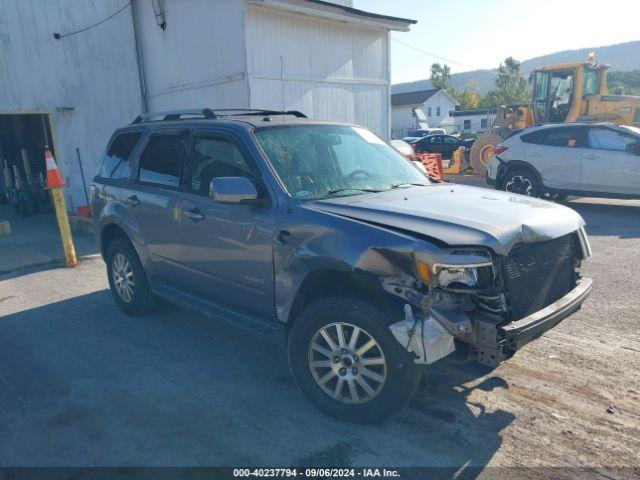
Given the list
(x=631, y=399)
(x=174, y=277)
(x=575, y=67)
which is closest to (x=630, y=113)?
(x=575, y=67)

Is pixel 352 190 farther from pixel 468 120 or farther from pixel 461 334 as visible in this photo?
pixel 468 120

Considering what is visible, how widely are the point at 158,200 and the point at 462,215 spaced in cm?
278

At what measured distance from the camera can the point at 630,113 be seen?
1438 cm

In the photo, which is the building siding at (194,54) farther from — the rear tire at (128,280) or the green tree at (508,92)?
the green tree at (508,92)

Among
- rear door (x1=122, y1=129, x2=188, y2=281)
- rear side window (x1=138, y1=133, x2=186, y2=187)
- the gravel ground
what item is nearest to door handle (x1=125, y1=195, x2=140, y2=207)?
rear door (x1=122, y1=129, x2=188, y2=281)

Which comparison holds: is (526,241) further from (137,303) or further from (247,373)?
(137,303)

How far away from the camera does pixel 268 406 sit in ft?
11.9

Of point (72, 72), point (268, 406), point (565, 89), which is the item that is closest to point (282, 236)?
point (268, 406)

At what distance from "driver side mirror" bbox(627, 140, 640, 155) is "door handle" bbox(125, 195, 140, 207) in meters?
9.40

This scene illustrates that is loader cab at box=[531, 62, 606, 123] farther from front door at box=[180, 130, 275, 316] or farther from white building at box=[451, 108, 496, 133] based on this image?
white building at box=[451, 108, 496, 133]

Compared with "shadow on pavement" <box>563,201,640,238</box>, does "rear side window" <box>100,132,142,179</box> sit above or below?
above

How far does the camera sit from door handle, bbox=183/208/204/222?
4227 millimetres

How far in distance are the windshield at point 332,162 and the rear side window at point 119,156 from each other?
6.40 feet

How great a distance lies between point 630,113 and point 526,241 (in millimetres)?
13866
